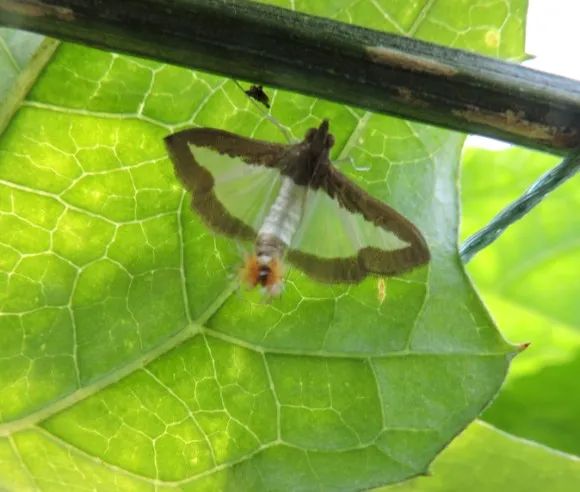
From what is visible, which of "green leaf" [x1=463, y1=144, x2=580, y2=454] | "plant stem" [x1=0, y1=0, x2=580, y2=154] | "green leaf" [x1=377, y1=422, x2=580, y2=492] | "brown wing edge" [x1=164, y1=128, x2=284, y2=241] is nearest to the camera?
"plant stem" [x1=0, y1=0, x2=580, y2=154]

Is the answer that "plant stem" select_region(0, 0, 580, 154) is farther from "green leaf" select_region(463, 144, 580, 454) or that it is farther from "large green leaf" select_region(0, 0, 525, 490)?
"green leaf" select_region(463, 144, 580, 454)

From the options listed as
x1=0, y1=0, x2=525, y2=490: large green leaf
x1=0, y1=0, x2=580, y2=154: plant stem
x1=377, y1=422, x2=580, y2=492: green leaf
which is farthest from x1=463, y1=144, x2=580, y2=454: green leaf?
x1=0, y1=0, x2=580, y2=154: plant stem

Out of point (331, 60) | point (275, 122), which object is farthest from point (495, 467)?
point (331, 60)

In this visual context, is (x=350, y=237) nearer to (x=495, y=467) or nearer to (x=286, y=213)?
(x=286, y=213)

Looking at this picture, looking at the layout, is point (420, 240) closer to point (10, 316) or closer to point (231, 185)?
point (231, 185)

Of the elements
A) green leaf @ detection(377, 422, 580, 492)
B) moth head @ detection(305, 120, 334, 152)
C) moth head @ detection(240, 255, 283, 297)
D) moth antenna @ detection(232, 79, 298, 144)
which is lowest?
green leaf @ detection(377, 422, 580, 492)

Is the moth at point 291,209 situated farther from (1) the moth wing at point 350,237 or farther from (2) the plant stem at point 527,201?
(2) the plant stem at point 527,201

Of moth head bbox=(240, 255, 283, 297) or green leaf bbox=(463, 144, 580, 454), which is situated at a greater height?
green leaf bbox=(463, 144, 580, 454)
